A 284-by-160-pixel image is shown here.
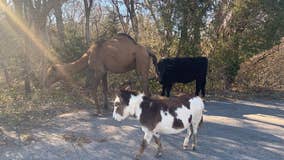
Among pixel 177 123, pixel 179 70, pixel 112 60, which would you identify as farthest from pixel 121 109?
pixel 179 70

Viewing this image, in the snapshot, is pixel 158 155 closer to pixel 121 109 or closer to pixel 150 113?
pixel 150 113

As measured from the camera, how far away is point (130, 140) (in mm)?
6496

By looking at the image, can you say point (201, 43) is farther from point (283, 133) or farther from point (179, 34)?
point (283, 133)

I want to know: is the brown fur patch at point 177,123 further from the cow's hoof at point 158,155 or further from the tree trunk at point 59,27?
the tree trunk at point 59,27

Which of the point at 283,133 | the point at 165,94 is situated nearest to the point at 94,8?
the point at 165,94

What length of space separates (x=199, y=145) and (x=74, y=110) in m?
4.41

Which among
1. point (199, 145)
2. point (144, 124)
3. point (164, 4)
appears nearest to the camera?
point (144, 124)

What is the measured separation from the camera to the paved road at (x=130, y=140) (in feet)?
18.7

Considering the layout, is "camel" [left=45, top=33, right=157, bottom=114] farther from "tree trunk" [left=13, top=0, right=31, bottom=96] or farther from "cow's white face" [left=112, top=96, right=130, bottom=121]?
"cow's white face" [left=112, top=96, right=130, bottom=121]

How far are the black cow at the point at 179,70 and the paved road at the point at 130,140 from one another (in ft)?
5.54

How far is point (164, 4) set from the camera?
11.9 meters

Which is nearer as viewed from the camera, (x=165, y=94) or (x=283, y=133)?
(x=283, y=133)

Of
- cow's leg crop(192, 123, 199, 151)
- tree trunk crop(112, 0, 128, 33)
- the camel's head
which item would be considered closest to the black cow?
the camel's head

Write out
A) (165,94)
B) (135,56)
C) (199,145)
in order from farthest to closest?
(165,94), (135,56), (199,145)
